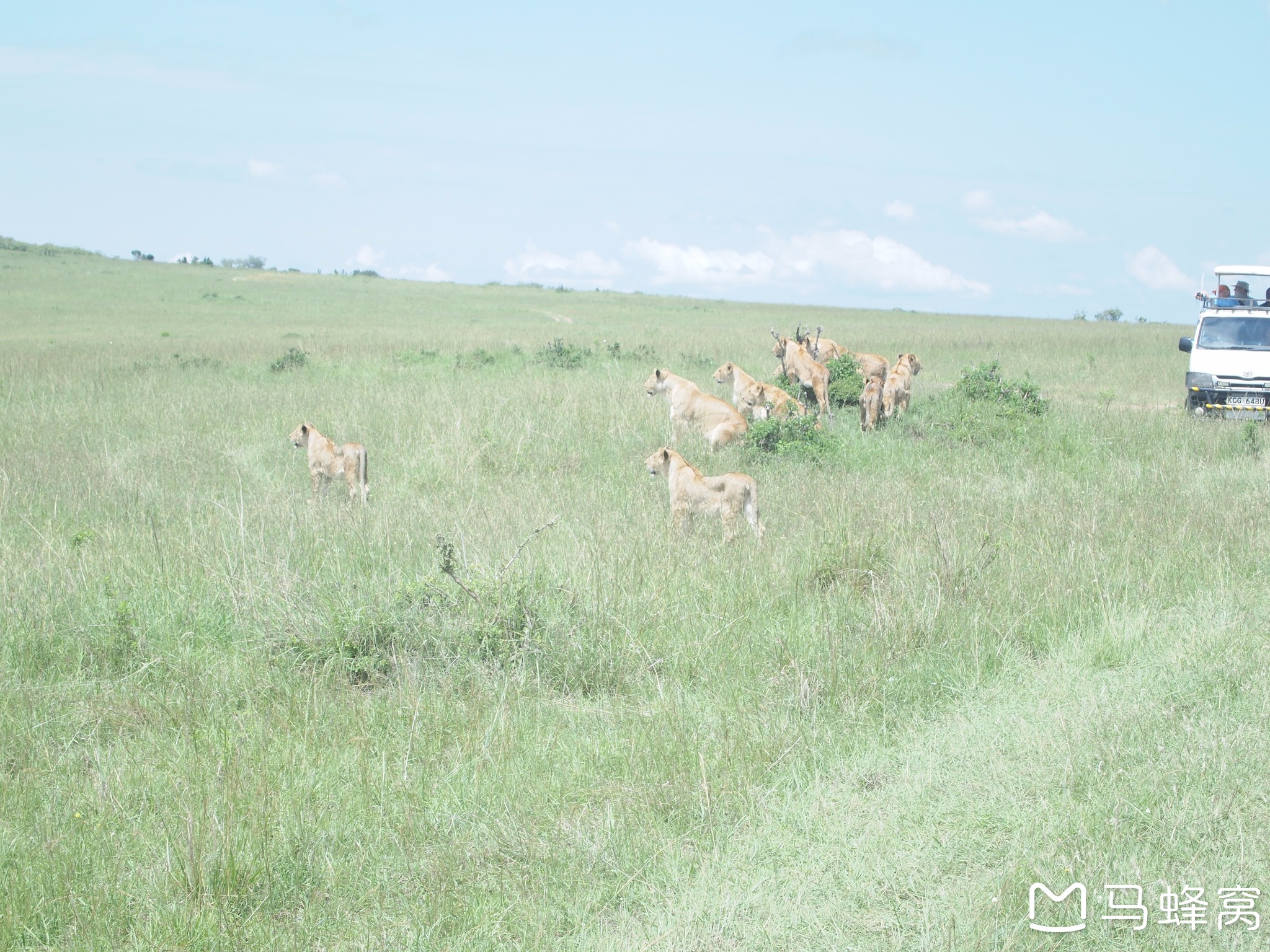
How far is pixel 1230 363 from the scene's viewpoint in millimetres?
16922

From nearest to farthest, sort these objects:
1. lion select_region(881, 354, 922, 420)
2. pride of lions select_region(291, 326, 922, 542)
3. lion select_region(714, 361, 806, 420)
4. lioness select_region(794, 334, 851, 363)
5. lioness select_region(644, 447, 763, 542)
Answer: lioness select_region(644, 447, 763, 542) < pride of lions select_region(291, 326, 922, 542) < lion select_region(714, 361, 806, 420) < lion select_region(881, 354, 922, 420) < lioness select_region(794, 334, 851, 363)

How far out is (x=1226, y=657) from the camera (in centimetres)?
537

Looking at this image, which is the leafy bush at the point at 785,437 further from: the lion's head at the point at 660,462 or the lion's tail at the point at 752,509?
the lion's tail at the point at 752,509

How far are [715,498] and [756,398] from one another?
20.8ft

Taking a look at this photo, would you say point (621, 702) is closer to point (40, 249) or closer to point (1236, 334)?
point (1236, 334)

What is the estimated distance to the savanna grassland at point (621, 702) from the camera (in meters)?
3.62

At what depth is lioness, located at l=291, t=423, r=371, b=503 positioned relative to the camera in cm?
1044

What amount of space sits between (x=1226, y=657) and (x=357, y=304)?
208 ft

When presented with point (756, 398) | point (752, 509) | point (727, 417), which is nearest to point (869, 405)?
point (756, 398)

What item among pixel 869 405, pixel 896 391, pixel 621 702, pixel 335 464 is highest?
pixel 896 391

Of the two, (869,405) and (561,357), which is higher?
(561,357)

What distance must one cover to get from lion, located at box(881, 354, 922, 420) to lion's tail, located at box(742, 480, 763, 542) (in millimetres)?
6855

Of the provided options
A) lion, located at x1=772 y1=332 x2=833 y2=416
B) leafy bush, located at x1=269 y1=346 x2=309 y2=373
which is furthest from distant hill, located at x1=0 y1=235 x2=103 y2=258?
lion, located at x1=772 y1=332 x2=833 y2=416

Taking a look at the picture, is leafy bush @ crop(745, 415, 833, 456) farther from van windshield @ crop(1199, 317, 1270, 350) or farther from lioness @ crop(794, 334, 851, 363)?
van windshield @ crop(1199, 317, 1270, 350)
